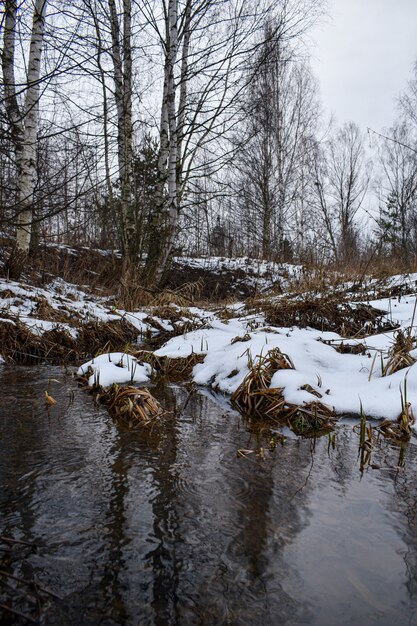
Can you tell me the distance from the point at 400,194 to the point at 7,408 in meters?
24.1

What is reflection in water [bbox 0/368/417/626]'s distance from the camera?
101 centimetres

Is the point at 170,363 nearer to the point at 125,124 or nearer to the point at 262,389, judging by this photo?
the point at 262,389

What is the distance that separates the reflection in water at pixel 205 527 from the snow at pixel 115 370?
0.88 m

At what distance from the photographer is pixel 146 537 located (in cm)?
128

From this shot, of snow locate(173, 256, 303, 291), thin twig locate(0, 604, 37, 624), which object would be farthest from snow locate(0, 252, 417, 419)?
snow locate(173, 256, 303, 291)

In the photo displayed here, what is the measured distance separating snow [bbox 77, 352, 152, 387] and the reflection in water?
2.88 ft

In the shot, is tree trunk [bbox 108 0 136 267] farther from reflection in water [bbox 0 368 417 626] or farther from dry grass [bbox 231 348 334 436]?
reflection in water [bbox 0 368 417 626]

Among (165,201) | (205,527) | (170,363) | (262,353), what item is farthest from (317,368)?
(165,201)

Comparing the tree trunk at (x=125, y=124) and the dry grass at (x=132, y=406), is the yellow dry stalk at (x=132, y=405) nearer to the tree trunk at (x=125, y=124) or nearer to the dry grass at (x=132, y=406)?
the dry grass at (x=132, y=406)

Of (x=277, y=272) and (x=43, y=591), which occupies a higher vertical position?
(x=277, y=272)

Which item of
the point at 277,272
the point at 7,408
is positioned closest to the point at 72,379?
the point at 7,408

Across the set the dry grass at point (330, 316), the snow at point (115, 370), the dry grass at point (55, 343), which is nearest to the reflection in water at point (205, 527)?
the snow at point (115, 370)

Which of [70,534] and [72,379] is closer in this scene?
[70,534]

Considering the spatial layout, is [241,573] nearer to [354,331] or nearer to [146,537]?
[146,537]
